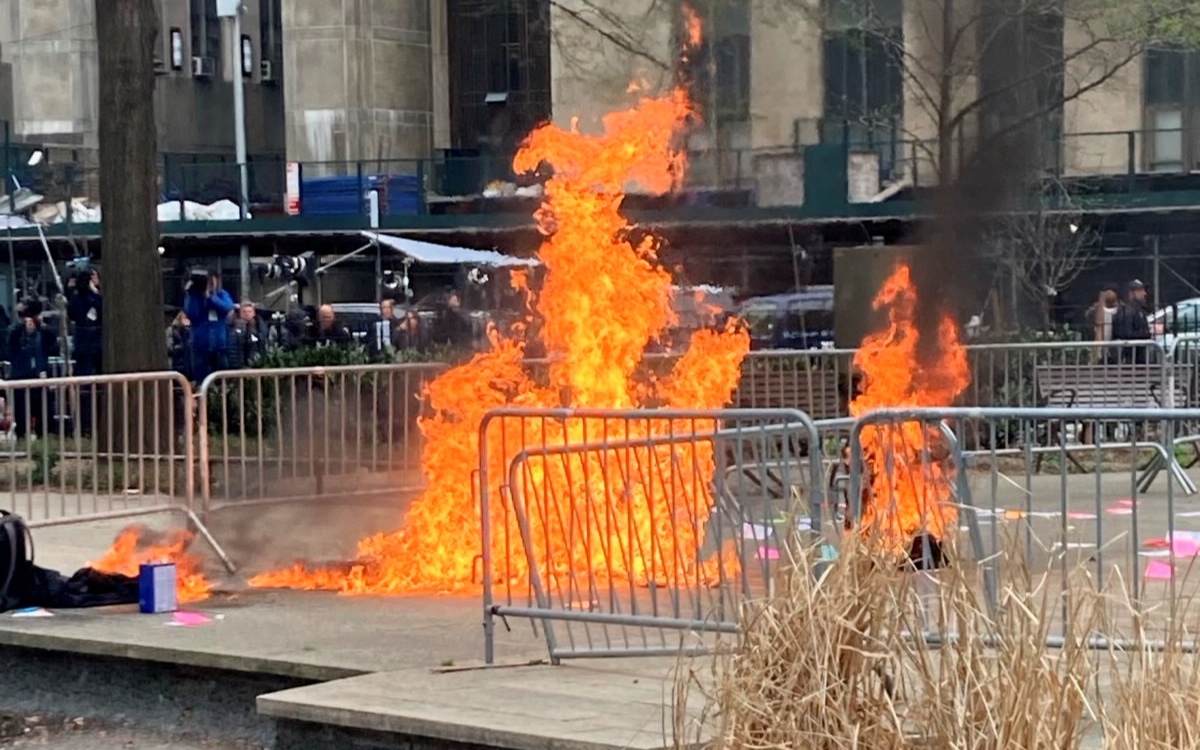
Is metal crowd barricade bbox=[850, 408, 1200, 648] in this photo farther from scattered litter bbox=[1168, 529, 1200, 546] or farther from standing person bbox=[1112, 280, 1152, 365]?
standing person bbox=[1112, 280, 1152, 365]

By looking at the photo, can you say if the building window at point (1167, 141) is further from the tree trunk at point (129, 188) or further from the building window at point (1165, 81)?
the tree trunk at point (129, 188)

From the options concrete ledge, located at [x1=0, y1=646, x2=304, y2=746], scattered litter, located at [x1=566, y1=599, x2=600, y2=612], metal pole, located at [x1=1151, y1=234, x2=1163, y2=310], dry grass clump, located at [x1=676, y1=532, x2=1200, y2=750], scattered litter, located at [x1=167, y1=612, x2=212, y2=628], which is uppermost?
metal pole, located at [x1=1151, y1=234, x2=1163, y2=310]

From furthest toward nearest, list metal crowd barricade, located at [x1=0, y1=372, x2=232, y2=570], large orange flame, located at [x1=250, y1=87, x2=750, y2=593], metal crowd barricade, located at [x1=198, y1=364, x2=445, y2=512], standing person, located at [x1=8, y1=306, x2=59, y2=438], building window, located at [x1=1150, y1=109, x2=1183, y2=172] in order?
building window, located at [x1=1150, y1=109, x2=1183, y2=172], standing person, located at [x1=8, y1=306, x2=59, y2=438], metal crowd barricade, located at [x1=198, y1=364, x2=445, y2=512], metal crowd barricade, located at [x1=0, y1=372, x2=232, y2=570], large orange flame, located at [x1=250, y1=87, x2=750, y2=593]

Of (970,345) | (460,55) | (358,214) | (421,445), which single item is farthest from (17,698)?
(460,55)

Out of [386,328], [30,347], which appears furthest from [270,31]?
[30,347]

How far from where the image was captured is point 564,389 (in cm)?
1061

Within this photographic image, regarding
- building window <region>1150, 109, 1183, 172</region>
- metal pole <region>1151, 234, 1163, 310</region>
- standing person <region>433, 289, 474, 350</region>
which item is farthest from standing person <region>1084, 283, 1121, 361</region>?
standing person <region>433, 289, 474, 350</region>

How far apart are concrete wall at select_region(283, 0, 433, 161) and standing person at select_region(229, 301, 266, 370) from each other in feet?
54.4

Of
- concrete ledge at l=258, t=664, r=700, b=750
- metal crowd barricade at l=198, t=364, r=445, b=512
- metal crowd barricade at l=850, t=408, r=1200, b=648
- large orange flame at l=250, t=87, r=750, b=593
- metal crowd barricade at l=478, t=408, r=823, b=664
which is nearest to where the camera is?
metal crowd barricade at l=850, t=408, r=1200, b=648

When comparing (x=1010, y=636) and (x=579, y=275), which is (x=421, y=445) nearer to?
(x=579, y=275)

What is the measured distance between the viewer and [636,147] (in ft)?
38.1

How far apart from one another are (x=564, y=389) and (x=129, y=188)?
594 centimetres

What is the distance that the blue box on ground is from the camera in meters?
9.04

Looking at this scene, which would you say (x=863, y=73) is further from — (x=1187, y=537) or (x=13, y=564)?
(x=13, y=564)
